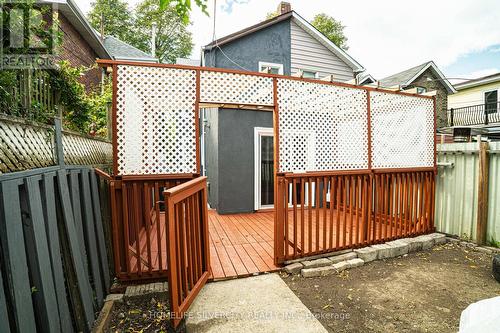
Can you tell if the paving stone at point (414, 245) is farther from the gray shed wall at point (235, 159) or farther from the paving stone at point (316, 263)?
the gray shed wall at point (235, 159)

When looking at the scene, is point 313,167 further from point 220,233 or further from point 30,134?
point 30,134

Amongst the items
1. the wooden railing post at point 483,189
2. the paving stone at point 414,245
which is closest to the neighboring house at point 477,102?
the wooden railing post at point 483,189

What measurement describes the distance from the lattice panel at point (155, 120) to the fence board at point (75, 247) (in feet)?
2.43

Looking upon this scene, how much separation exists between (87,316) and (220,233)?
2802 millimetres

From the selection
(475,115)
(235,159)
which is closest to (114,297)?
(235,159)

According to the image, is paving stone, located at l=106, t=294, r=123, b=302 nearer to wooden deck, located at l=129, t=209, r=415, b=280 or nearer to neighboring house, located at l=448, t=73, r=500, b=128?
wooden deck, located at l=129, t=209, r=415, b=280

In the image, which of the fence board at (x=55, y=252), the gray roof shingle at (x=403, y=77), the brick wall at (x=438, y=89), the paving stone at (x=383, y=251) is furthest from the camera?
the brick wall at (x=438, y=89)

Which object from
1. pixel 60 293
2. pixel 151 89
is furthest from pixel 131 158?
pixel 60 293

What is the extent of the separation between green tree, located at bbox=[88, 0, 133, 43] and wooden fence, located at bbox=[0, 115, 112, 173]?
76.7 feet

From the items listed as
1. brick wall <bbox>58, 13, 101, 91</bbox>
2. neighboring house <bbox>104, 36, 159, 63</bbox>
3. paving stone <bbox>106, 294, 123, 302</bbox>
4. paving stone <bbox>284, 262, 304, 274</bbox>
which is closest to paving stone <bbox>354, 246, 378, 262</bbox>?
paving stone <bbox>284, 262, 304, 274</bbox>

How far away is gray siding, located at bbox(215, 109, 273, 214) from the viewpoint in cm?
623

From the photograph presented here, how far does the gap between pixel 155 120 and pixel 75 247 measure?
155 centimetres

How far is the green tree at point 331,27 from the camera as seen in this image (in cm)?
2158

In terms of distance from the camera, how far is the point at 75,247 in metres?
2.10
